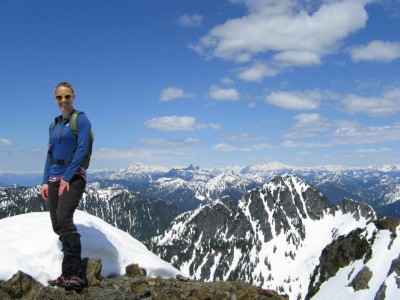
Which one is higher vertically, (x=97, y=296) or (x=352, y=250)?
(x=97, y=296)

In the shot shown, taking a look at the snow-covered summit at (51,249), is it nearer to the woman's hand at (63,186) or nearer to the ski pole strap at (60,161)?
the woman's hand at (63,186)

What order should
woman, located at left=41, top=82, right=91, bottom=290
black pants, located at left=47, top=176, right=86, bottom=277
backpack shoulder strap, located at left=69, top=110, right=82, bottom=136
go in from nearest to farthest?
woman, located at left=41, top=82, right=91, bottom=290 → black pants, located at left=47, top=176, right=86, bottom=277 → backpack shoulder strap, located at left=69, top=110, right=82, bottom=136

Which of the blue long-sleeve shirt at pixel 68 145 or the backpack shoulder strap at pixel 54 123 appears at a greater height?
the backpack shoulder strap at pixel 54 123

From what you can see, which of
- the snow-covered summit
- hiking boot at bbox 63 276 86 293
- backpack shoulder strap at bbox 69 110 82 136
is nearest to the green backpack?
backpack shoulder strap at bbox 69 110 82 136

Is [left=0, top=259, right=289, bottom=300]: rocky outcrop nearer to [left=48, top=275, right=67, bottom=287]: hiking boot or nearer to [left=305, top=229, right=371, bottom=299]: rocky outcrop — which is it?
[left=48, top=275, right=67, bottom=287]: hiking boot

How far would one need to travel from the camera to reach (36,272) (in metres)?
13.5

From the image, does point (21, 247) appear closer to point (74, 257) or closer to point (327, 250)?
point (74, 257)

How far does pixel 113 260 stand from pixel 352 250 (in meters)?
129

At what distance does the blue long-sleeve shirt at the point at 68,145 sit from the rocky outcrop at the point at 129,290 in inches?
143

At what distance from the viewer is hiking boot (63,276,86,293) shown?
12422 mm

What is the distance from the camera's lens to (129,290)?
42.1 feet

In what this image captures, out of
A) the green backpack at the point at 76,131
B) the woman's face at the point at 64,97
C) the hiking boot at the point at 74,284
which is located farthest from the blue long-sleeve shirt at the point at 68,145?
the hiking boot at the point at 74,284

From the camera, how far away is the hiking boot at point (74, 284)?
40.8ft

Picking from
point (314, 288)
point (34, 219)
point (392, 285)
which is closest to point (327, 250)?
point (314, 288)
